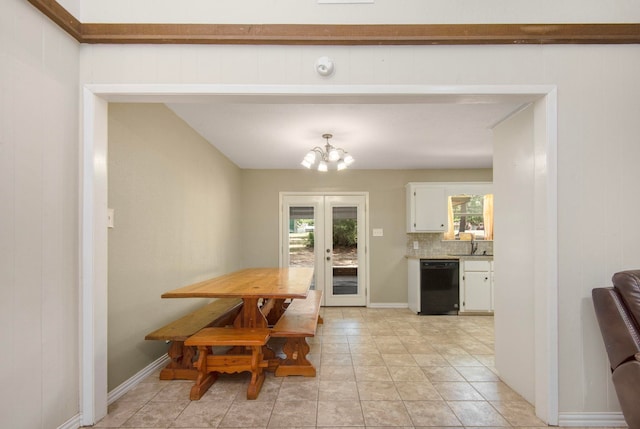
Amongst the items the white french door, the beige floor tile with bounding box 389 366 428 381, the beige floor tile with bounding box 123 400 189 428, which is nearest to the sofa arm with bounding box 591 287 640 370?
the beige floor tile with bounding box 389 366 428 381

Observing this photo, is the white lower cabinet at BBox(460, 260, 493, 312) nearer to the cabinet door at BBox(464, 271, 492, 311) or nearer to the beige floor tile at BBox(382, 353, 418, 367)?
the cabinet door at BBox(464, 271, 492, 311)

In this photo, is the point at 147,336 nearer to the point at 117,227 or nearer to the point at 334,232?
the point at 117,227

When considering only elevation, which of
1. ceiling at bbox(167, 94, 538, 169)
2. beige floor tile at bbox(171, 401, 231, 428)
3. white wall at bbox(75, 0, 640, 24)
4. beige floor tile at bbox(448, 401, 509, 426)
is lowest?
beige floor tile at bbox(448, 401, 509, 426)

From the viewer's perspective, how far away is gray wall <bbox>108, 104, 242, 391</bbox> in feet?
7.87

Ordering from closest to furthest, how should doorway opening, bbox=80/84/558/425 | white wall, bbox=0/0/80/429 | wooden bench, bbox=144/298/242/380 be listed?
white wall, bbox=0/0/80/429
doorway opening, bbox=80/84/558/425
wooden bench, bbox=144/298/242/380

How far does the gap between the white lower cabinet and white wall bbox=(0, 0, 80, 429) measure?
4.79 meters

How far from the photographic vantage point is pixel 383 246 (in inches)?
225

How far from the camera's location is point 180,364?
2.75 m

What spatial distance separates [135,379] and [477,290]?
15.0ft

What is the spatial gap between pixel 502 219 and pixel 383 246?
3106mm

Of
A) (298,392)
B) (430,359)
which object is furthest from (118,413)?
(430,359)

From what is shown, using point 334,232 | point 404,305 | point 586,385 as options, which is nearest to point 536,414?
point 586,385

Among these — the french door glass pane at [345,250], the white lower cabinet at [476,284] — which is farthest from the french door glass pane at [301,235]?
the white lower cabinet at [476,284]

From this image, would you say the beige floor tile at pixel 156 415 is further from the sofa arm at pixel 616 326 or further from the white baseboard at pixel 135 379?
the sofa arm at pixel 616 326
